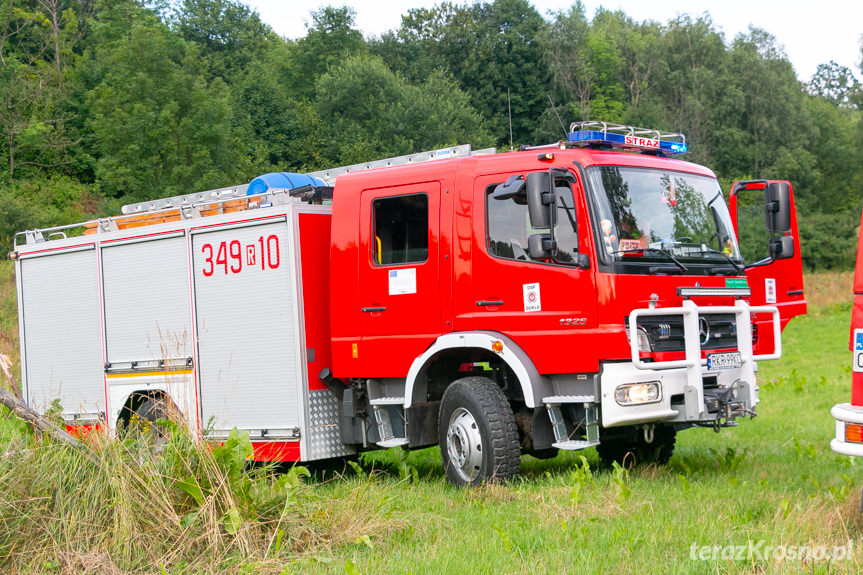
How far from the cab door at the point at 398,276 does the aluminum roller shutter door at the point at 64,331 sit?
369 cm

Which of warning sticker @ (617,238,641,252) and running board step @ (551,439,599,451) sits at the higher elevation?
warning sticker @ (617,238,641,252)

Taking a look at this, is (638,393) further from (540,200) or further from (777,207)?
(777,207)

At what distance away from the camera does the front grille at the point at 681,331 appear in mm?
7492

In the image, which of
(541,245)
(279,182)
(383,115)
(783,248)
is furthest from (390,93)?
(541,245)

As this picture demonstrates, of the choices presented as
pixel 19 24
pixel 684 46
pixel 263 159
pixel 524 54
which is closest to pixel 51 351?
pixel 263 159

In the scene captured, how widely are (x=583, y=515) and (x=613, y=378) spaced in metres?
1.37

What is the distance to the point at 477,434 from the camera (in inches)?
311

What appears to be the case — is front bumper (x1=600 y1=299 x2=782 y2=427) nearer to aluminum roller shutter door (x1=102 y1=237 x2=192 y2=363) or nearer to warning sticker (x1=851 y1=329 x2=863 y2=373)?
warning sticker (x1=851 y1=329 x2=863 y2=373)

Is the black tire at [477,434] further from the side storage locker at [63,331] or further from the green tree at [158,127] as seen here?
the green tree at [158,127]

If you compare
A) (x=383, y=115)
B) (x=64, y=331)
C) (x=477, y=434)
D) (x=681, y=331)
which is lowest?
(x=477, y=434)

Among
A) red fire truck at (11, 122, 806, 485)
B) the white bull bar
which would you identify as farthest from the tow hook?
the white bull bar

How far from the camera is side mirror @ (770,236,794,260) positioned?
28.9 ft

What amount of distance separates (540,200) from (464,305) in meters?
1.24

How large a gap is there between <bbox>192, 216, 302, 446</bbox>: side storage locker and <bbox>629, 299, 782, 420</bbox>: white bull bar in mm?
3197
